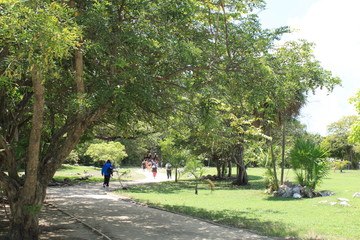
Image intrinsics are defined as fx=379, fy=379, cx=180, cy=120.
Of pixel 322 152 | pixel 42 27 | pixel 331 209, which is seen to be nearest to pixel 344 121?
pixel 322 152

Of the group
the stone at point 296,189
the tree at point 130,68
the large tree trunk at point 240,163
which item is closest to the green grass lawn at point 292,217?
the stone at point 296,189

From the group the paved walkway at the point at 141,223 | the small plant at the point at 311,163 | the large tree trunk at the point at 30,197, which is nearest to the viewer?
the large tree trunk at the point at 30,197

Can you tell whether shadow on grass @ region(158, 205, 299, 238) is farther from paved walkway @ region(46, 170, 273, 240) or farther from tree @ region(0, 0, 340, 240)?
tree @ region(0, 0, 340, 240)

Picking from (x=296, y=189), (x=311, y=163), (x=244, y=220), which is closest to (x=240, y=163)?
(x=311, y=163)

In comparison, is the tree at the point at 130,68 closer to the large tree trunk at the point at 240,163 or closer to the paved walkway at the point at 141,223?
the paved walkway at the point at 141,223

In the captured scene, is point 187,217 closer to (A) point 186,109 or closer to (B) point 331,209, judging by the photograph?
(A) point 186,109

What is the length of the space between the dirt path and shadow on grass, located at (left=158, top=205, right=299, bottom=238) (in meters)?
0.44

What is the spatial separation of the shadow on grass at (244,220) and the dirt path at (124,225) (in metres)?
0.44

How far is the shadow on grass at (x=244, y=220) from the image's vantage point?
9.06m

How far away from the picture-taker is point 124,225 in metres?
10.3

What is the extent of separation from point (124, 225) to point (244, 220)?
11.2ft

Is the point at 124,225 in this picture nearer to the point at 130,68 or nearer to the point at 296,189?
the point at 130,68

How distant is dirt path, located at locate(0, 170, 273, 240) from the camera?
888cm

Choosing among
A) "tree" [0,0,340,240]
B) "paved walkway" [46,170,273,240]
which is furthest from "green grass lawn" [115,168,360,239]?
"tree" [0,0,340,240]
